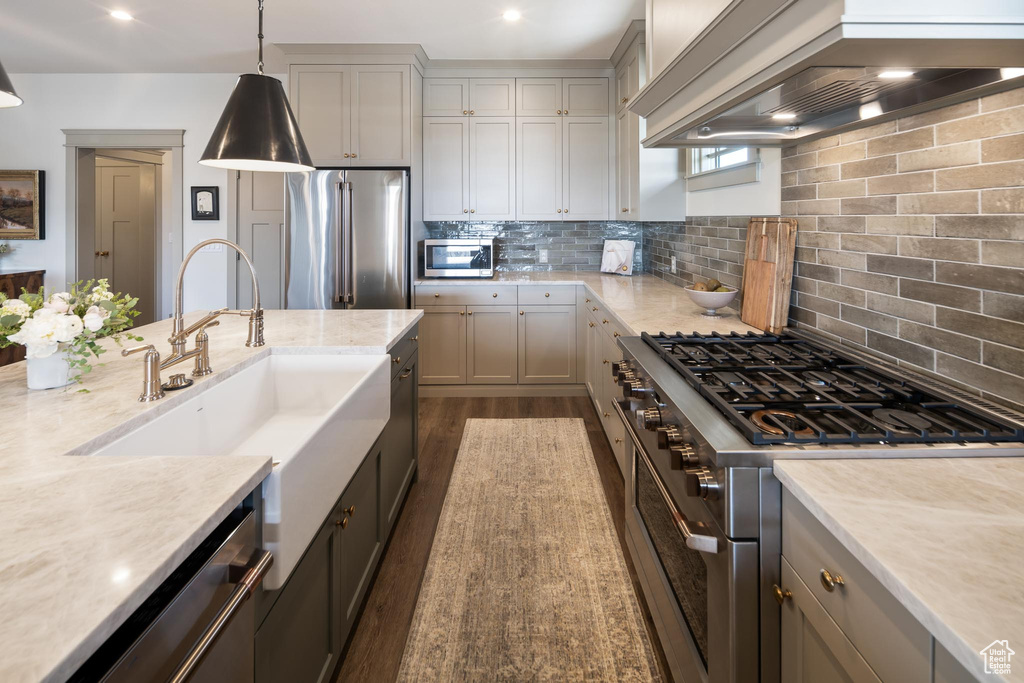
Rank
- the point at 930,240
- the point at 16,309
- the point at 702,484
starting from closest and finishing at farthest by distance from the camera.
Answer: the point at 702,484
the point at 16,309
the point at 930,240

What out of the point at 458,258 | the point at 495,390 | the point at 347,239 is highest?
the point at 347,239

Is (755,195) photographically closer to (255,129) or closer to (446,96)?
(255,129)

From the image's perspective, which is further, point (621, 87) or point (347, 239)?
point (621, 87)

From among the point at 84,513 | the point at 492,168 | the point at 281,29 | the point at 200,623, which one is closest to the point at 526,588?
the point at 200,623

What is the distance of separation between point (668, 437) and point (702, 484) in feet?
0.81

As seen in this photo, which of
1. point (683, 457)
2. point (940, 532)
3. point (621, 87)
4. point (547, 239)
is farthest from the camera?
point (547, 239)

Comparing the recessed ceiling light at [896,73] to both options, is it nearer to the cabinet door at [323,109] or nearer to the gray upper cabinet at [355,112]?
the gray upper cabinet at [355,112]

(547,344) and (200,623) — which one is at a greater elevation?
(547,344)

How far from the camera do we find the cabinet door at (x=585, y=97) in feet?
15.9

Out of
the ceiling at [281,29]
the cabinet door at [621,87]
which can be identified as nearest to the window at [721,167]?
the cabinet door at [621,87]

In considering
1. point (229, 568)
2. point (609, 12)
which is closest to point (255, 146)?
point (229, 568)

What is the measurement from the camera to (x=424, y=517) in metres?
2.79

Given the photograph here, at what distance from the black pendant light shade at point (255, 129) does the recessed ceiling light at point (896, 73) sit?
1.65 m

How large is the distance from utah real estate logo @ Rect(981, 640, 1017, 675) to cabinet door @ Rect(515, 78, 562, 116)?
4774mm
